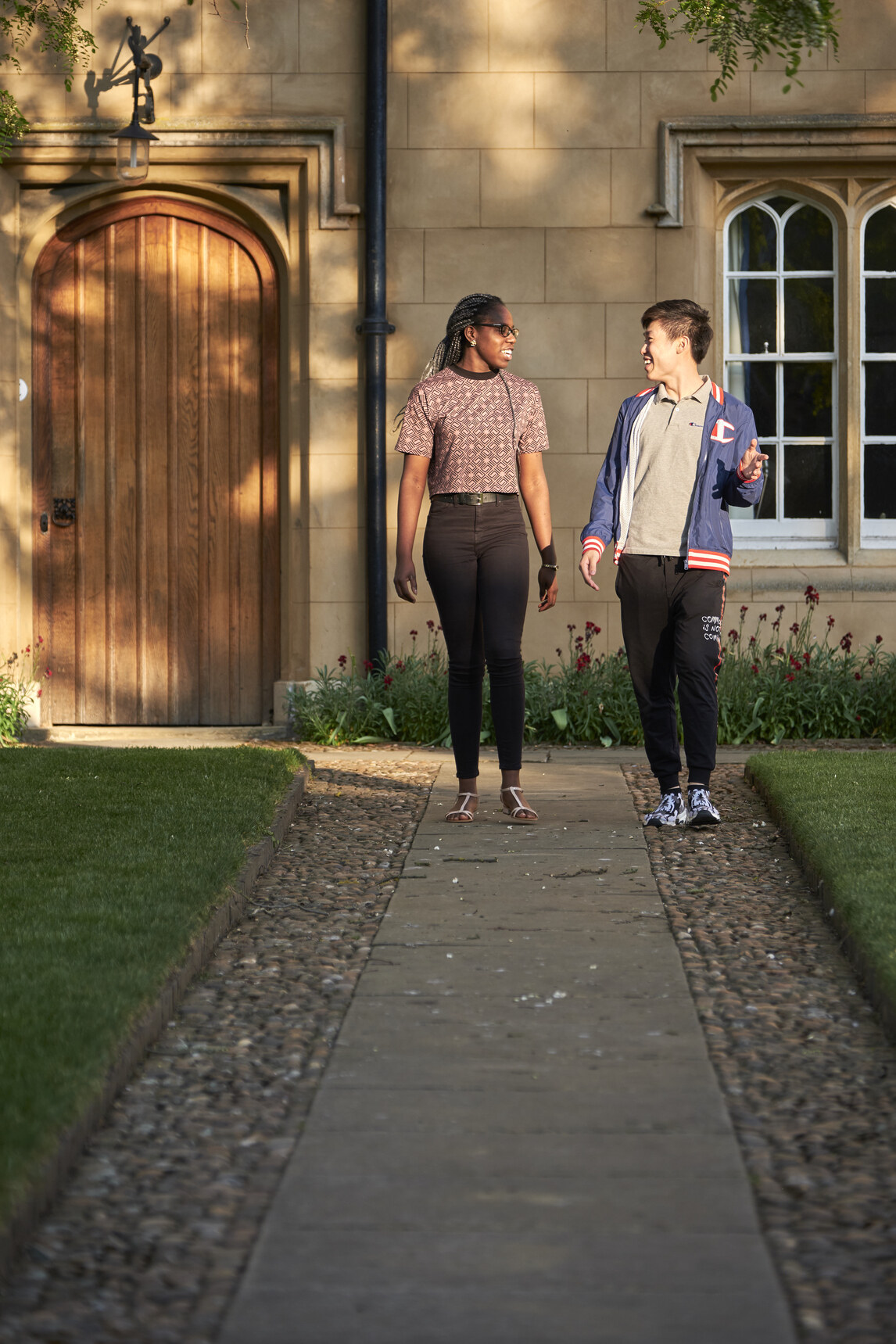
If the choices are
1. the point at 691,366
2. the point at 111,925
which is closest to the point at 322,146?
the point at 691,366

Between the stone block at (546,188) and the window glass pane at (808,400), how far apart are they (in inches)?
61.3

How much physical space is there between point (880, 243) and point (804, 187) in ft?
1.97

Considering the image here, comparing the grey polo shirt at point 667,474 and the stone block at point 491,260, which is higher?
the stone block at point 491,260

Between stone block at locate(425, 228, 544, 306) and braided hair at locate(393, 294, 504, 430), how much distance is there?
10.6 ft

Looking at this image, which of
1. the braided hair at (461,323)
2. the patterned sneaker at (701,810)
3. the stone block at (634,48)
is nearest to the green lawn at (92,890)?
the patterned sneaker at (701,810)

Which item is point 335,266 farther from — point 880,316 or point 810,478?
point 880,316

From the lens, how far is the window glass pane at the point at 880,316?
9102 millimetres

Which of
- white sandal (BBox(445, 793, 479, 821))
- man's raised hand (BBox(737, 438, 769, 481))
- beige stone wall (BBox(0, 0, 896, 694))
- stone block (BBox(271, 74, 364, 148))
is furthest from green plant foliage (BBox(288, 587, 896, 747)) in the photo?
stone block (BBox(271, 74, 364, 148))

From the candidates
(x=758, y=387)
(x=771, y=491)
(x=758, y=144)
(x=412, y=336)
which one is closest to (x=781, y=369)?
(x=758, y=387)

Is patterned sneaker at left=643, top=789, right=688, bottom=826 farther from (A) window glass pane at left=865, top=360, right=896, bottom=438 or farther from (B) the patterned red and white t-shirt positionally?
(A) window glass pane at left=865, top=360, right=896, bottom=438

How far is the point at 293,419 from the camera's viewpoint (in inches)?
348

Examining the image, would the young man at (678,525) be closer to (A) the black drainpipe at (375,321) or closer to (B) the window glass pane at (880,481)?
(A) the black drainpipe at (375,321)

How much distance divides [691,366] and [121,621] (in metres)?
4.61

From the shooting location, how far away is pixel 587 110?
28.3ft
